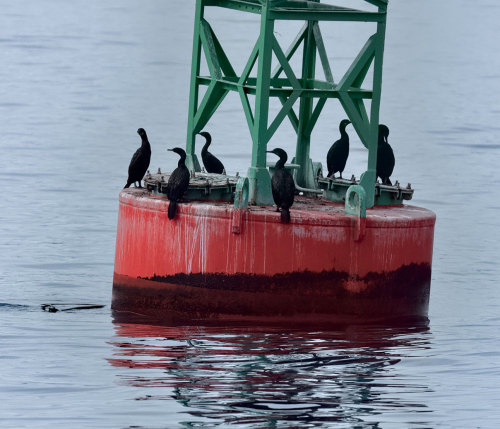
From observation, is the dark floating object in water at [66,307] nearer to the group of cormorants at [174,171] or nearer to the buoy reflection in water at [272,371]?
the group of cormorants at [174,171]

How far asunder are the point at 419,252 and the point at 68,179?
17706 mm

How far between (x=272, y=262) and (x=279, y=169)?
1.29 m

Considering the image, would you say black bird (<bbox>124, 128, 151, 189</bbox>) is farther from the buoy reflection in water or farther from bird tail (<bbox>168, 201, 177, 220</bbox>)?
the buoy reflection in water

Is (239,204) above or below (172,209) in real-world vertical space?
above

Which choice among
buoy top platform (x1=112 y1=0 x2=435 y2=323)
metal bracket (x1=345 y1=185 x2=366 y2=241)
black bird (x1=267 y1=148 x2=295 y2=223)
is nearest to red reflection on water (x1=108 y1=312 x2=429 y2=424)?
buoy top platform (x1=112 y1=0 x2=435 y2=323)

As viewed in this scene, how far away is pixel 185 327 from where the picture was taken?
19.9 metres

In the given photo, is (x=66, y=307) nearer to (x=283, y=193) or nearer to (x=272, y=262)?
(x=272, y=262)

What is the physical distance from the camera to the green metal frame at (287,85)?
19844 mm

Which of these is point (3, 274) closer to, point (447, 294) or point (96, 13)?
point (447, 294)

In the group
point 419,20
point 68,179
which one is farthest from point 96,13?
point 68,179

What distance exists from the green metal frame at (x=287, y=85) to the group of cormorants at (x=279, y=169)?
15.0 inches

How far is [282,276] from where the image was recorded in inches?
757

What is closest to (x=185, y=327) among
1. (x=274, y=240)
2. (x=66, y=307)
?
(x=274, y=240)

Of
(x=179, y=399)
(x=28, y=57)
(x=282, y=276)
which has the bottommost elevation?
(x=179, y=399)
